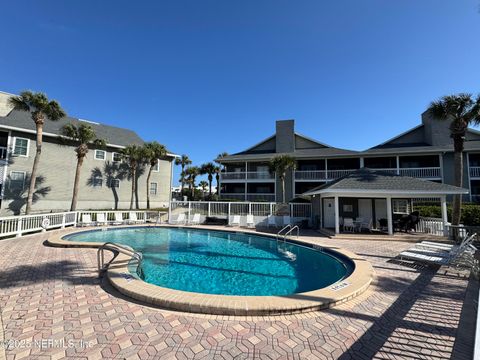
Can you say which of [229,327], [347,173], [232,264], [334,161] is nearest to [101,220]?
[232,264]

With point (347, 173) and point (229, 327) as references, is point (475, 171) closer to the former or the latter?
point (347, 173)

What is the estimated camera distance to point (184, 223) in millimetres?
18750

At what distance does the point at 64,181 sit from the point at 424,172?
35015mm

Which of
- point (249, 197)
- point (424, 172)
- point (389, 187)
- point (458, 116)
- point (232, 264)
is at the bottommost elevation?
point (232, 264)

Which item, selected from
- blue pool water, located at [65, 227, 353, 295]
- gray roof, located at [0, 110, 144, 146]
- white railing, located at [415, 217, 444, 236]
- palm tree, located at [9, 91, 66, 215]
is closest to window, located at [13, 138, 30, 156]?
gray roof, located at [0, 110, 144, 146]

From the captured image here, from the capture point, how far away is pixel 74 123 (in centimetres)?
2478

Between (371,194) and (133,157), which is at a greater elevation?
(133,157)

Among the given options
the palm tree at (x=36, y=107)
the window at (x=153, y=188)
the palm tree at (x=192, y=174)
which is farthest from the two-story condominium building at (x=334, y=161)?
the palm tree at (x=36, y=107)

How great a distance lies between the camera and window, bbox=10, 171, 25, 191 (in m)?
18.9

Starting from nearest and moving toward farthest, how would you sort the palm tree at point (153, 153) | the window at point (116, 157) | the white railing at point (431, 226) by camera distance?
the white railing at point (431, 226)
the window at point (116, 157)
the palm tree at point (153, 153)

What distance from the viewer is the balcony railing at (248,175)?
87.4 ft

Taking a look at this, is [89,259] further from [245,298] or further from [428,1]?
[428,1]

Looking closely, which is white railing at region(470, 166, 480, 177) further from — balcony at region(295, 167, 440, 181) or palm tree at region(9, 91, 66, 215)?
palm tree at region(9, 91, 66, 215)

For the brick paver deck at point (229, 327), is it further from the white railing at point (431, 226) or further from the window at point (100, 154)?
the window at point (100, 154)
